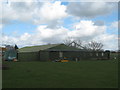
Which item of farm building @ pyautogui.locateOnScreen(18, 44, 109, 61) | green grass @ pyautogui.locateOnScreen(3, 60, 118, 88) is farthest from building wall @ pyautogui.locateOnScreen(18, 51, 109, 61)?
green grass @ pyautogui.locateOnScreen(3, 60, 118, 88)

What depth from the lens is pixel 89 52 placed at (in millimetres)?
44562

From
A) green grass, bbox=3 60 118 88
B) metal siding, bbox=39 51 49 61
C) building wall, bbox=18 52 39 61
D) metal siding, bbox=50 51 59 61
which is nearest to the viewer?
green grass, bbox=3 60 118 88

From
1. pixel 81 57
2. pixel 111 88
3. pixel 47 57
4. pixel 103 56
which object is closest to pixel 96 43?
pixel 103 56

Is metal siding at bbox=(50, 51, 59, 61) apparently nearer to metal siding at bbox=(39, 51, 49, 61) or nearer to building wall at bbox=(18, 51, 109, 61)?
building wall at bbox=(18, 51, 109, 61)

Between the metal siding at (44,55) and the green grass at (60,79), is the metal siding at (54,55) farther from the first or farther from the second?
the green grass at (60,79)

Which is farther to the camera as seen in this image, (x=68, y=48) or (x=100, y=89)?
(x=68, y=48)

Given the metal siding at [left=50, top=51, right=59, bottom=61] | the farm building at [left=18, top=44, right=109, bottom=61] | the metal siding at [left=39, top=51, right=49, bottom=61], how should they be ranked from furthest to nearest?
the farm building at [left=18, top=44, right=109, bottom=61]
the metal siding at [left=50, top=51, right=59, bottom=61]
the metal siding at [left=39, top=51, right=49, bottom=61]

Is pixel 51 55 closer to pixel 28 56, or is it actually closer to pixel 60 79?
pixel 28 56

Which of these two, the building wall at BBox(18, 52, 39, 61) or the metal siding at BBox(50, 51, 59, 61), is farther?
Answer: the building wall at BBox(18, 52, 39, 61)

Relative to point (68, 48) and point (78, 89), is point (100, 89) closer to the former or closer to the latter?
point (78, 89)

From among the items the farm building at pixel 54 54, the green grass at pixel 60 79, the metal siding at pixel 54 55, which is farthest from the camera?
the farm building at pixel 54 54

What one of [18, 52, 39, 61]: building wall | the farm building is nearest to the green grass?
the farm building

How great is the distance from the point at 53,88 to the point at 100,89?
2.06 metres

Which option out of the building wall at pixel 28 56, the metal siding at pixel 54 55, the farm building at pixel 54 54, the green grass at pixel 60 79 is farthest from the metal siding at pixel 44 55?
the green grass at pixel 60 79
